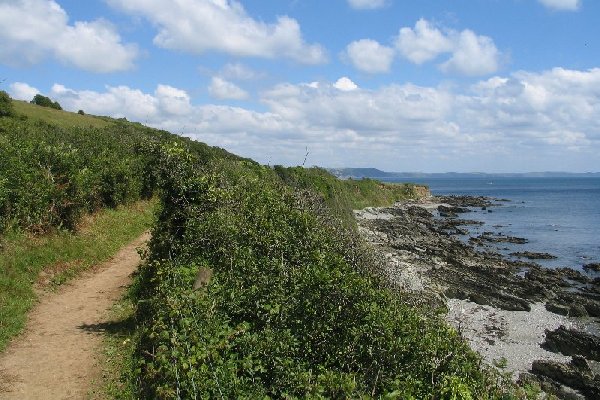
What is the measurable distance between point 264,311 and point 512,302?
68.9 feet

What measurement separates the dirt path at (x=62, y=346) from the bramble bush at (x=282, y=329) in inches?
48.4

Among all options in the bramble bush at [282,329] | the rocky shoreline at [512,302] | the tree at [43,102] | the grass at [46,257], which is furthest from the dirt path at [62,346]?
the tree at [43,102]

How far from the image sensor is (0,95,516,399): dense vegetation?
789 centimetres

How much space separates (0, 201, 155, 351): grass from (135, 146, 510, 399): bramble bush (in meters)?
3.21

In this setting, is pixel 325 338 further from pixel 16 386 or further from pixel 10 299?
pixel 10 299

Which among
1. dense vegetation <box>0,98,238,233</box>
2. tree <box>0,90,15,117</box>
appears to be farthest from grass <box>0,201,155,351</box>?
tree <box>0,90,15,117</box>

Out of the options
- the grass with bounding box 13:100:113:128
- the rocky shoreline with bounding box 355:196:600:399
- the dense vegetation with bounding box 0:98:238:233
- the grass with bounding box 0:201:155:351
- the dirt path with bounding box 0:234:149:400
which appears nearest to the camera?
the dirt path with bounding box 0:234:149:400

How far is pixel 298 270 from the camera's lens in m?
11.0

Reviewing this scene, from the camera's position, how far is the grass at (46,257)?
43.6 ft

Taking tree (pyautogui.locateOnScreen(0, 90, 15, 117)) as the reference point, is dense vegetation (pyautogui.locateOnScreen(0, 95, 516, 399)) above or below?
below

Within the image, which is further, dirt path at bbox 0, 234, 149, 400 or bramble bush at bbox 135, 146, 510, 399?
dirt path at bbox 0, 234, 149, 400

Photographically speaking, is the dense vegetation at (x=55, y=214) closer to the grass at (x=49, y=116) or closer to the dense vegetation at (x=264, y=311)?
the dense vegetation at (x=264, y=311)

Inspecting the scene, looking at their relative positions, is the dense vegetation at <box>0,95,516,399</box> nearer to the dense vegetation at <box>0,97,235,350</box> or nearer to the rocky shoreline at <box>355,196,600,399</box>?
the dense vegetation at <box>0,97,235,350</box>

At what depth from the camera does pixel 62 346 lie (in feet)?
37.9
